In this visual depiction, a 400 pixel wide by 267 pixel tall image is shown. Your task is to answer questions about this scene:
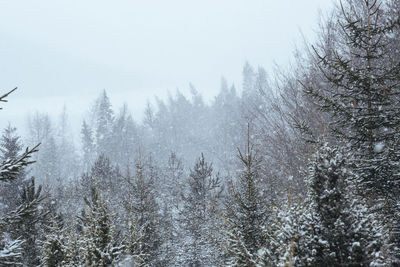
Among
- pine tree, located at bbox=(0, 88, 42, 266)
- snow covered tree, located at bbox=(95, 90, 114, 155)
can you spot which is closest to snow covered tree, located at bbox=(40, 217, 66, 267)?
pine tree, located at bbox=(0, 88, 42, 266)

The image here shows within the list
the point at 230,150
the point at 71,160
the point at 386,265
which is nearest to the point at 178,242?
the point at 386,265

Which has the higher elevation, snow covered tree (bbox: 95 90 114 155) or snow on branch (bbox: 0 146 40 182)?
snow covered tree (bbox: 95 90 114 155)

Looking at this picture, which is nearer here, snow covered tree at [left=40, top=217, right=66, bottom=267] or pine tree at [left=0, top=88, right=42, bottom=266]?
pine tree at [left=0, top=88, right=42, bottom=266]

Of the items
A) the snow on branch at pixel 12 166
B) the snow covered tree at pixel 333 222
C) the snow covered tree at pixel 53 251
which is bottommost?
the snow covered tree at pixel 53 251

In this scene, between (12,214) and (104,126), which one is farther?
(104,126)

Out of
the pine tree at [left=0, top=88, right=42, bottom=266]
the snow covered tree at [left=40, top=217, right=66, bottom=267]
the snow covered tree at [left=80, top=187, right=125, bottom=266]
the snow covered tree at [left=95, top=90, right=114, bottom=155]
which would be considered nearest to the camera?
the pine tree at [left=0, top=88, right=42, bottom=266]

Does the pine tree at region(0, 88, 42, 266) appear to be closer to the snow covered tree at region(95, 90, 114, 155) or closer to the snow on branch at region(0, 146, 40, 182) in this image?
the snow on branch at region(0, 146, 40, 182)

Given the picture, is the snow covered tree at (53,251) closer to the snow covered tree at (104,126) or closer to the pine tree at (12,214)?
the pine tree at (12,214)

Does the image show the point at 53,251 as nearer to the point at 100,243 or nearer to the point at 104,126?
the point at 100,243

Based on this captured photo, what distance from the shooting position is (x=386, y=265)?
3.60 meters

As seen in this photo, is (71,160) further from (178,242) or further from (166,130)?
(178,242)

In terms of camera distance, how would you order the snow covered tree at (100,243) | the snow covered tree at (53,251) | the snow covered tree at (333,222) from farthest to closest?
the snow covered tree at (53,251) → the snow covered tree at (100,243) → the snow covered tree at (333,222)

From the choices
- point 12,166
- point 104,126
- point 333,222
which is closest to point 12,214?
point 12,166

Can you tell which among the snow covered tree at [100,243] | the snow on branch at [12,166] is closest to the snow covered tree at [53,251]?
the snow covered tree at [100,243]
